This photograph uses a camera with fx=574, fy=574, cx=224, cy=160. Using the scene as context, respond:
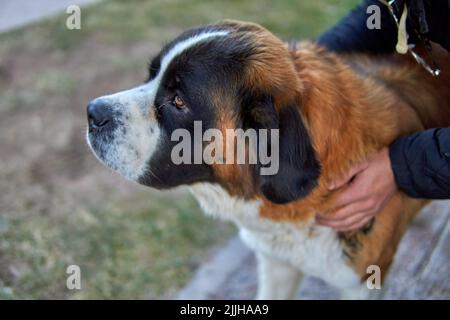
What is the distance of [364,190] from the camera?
8.46 ft

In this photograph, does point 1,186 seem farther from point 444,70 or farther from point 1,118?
point 444,70

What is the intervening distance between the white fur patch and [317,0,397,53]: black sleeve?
99 centimetres

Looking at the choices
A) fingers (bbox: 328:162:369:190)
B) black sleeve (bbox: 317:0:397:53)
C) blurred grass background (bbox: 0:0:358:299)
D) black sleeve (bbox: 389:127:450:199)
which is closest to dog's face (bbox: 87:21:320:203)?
fingers (bbox: 328:162:369:190)

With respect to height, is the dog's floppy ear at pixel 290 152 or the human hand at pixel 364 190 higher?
the dog's floppy ear at pixel 290 152

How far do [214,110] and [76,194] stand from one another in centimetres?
229

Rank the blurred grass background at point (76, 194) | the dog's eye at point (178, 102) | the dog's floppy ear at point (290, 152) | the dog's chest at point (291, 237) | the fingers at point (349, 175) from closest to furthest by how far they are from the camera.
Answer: the dog's floppy ear at point (290, 152), the dog's eye at point (178, 102), the fingers at point (349, 175), the dog's chest at point (291, 237), the blurred grass background at point (76, 194)

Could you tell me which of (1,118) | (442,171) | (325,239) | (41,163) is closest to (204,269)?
(325,239)

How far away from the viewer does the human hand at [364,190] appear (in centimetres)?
259

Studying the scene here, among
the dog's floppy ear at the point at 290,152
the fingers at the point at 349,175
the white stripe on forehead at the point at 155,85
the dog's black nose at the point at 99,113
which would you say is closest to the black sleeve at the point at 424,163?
the fingers at the point at 349,175

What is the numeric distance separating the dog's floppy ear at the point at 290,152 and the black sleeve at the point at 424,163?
16.8 inches

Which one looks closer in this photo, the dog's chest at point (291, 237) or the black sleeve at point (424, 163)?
the black sleeve at point (424, 163)

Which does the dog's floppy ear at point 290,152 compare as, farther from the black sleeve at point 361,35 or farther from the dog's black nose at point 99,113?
the black sleeve at point 361,35

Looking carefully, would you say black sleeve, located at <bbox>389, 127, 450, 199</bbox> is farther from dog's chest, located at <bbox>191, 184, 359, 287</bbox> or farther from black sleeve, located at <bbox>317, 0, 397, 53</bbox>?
black sleeve, located at <bbox>317, 0, 397, 53</bbox>

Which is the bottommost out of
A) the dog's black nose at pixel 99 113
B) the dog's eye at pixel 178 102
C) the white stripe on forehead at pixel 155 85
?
the dog's black nose at pixel 99 113
